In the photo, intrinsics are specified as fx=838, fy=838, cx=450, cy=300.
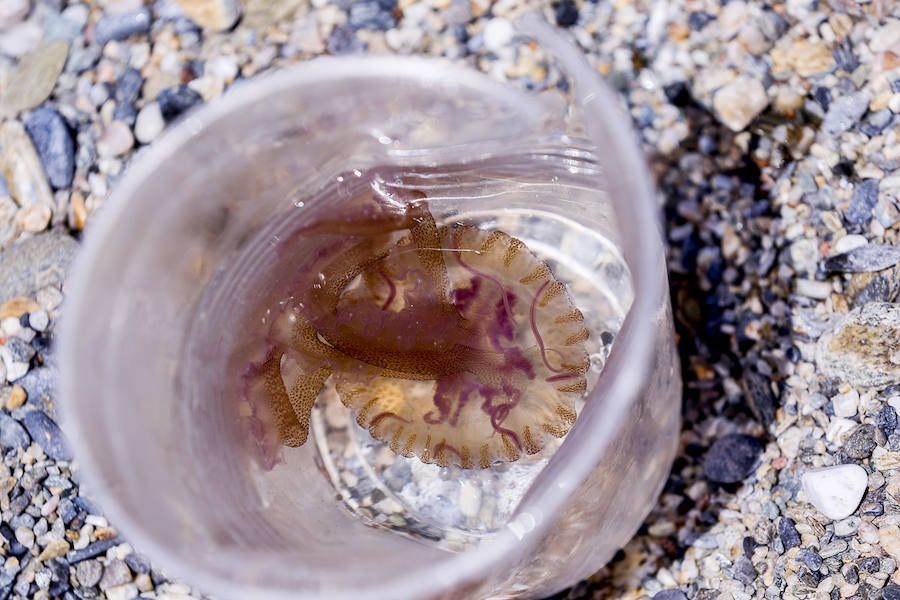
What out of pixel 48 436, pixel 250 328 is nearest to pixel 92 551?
Answer: pixel 48 436

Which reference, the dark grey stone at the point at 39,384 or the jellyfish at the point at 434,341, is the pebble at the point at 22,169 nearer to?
the dark grey stone at the point at 39,384

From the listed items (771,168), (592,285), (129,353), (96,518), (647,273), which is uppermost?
(647,273)

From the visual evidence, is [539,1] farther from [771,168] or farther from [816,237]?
[816,237]

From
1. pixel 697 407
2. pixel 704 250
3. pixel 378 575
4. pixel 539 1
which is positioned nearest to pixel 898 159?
pixel 704 250

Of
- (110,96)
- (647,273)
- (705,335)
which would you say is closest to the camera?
(647,273)

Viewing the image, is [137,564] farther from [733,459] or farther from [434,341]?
[733,459]

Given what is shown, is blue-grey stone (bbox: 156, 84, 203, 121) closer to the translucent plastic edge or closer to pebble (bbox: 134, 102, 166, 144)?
pebble (bbox: 134, 102, 166, 144)

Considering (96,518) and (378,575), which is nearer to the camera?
(378,575)

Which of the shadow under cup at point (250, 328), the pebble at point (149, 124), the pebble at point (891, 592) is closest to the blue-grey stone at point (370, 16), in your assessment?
the shadow under cup at point (250, 328)
